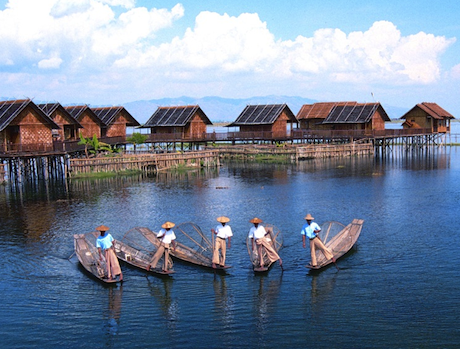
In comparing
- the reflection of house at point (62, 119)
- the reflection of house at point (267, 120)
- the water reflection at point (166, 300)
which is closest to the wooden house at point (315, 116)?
the reflection of house at point (267, 120)

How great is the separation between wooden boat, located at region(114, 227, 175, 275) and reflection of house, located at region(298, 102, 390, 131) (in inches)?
1796

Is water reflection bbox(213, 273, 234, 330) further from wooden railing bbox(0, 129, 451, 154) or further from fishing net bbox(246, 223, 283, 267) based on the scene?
wooden railing bbox(0, 129, 451, 154)

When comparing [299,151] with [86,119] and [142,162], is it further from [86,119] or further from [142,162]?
[86,119]

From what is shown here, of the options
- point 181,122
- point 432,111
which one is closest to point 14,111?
point 181,122

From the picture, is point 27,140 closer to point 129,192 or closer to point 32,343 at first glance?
point 129,192

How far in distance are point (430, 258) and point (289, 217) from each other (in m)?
8.46

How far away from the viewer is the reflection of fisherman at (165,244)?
55.0 ft

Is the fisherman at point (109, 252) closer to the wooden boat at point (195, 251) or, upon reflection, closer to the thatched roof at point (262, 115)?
the wooden boat at point (195, 251)

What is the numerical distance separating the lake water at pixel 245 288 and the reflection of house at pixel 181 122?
31090 millimetres

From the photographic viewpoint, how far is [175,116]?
203 ft

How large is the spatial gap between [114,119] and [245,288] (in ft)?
153

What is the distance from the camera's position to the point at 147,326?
13453 mm

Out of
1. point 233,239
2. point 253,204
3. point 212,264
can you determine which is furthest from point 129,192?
point 212,264

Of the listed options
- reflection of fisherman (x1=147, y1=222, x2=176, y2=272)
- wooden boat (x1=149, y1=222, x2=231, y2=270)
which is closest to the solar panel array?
wooden boat (x1=149, y1=222, x2=231, y2=270)
